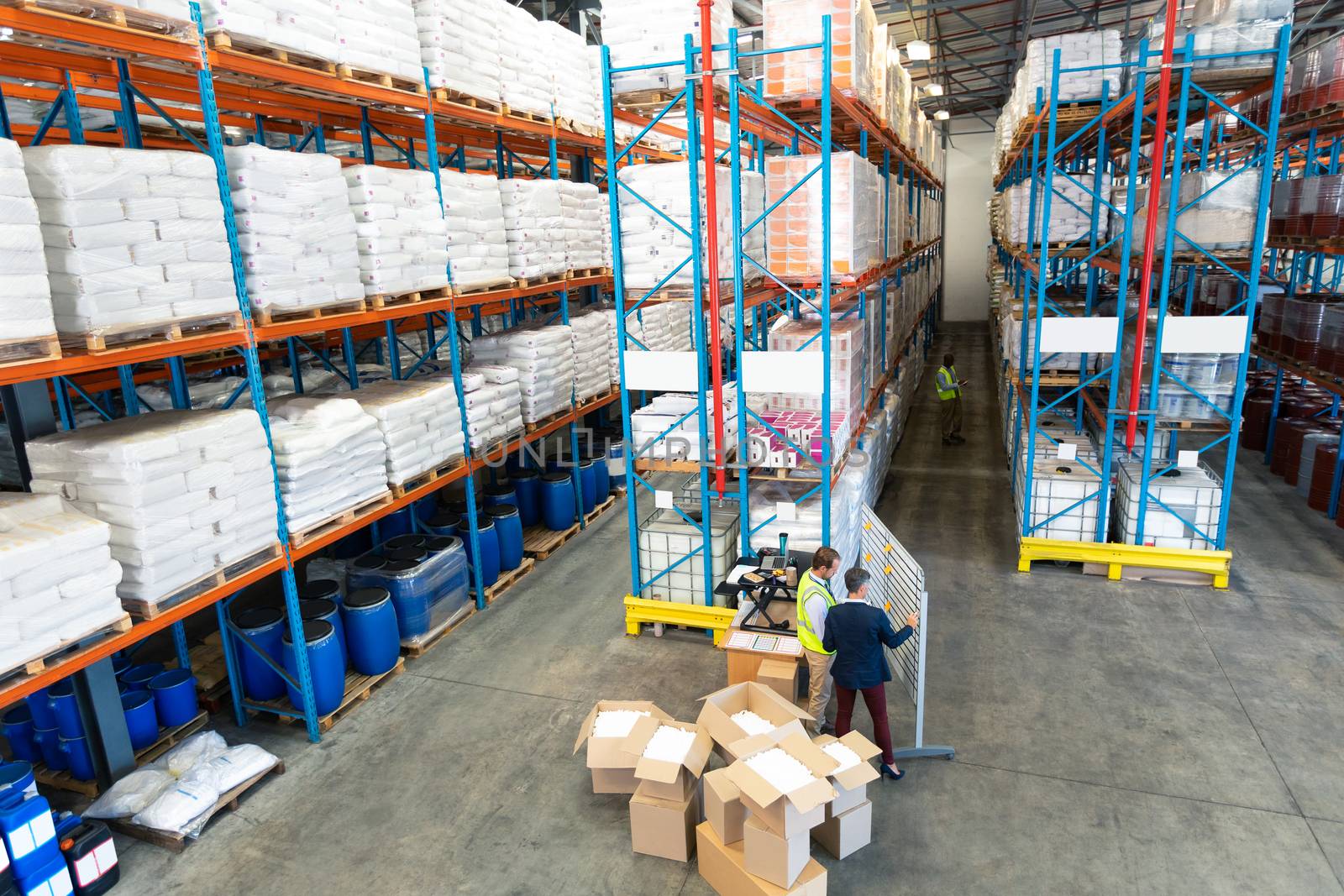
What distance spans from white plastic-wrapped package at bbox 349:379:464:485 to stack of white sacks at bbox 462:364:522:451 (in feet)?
1.10

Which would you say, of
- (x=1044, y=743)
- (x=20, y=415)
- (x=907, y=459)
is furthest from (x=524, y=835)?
(x=907, y=459)

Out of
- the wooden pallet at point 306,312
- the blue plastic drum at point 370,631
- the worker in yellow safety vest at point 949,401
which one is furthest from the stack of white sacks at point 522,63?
the worker in yellow safety vest at point 949,401

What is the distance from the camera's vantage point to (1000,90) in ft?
92.5

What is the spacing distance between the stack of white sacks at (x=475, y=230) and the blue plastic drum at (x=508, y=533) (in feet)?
8.26

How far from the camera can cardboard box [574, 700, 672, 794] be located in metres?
5.43

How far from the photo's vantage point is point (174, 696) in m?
6.27

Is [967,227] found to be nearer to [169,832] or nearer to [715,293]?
[715,293]

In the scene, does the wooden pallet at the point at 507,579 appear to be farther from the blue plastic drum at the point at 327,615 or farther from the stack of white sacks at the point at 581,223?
the stack of white sacks at the point at 581,223

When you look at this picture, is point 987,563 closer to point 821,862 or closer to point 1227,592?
point 1227,592

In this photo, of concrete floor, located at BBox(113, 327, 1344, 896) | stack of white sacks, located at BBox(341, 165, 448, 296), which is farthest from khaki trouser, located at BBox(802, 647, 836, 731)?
stack of white sacks, located at BBox(341, 165, 448, 296)

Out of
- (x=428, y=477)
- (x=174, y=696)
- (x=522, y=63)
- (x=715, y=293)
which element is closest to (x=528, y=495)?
(x=428, y=477)

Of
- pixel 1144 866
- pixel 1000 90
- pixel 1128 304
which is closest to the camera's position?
pixel 1144 866

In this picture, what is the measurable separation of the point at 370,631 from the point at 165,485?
238 cm

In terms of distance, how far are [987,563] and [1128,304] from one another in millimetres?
5470
